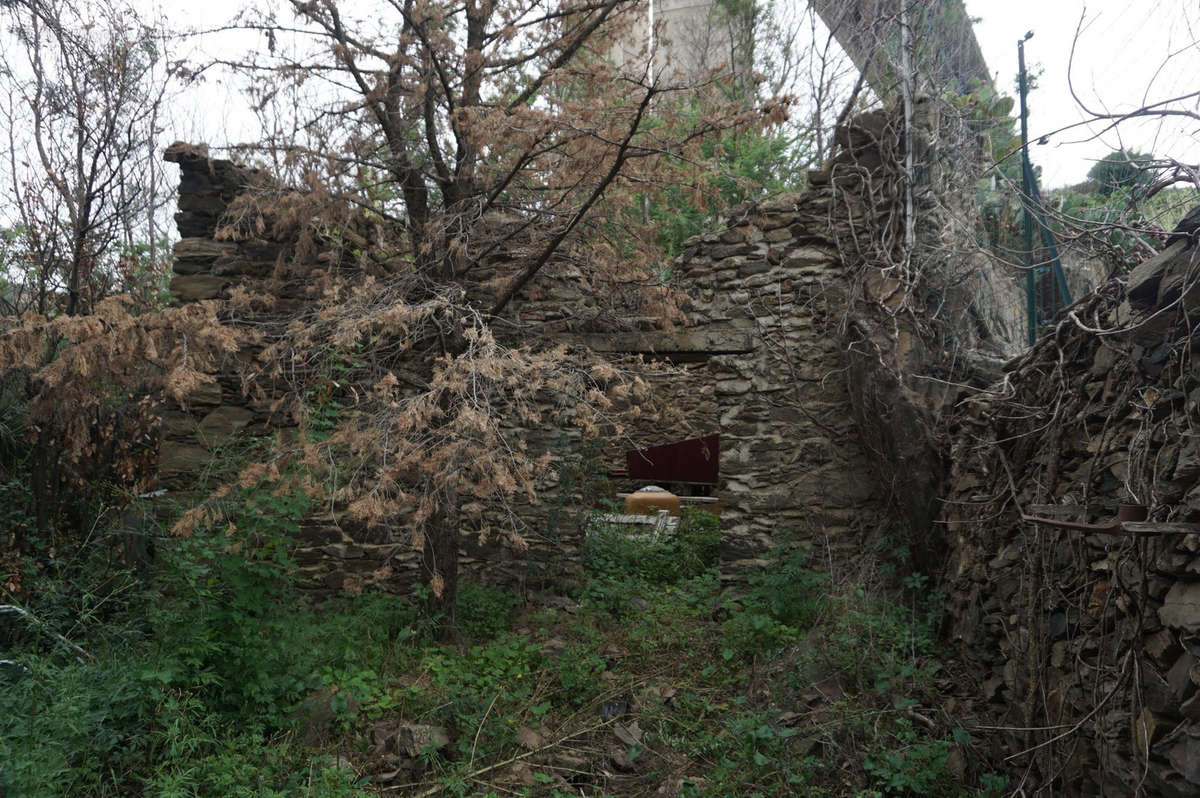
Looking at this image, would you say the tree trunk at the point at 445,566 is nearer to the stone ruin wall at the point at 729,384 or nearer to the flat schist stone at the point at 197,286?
the stone ruin wall at the point at 729,384

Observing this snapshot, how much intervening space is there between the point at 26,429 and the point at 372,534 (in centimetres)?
267

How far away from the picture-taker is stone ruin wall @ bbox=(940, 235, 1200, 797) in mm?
2547

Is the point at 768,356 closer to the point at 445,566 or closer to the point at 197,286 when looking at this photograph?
the point at 445,566

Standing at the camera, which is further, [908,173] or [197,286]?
[197,286]

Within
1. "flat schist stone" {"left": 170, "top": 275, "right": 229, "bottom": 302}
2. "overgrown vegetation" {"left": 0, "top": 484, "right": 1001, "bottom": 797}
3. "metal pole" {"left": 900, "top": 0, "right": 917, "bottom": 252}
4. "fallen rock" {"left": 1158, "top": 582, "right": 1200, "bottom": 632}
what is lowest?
"overgrown vegetation" {"left": 0, "top": 484, "right": 1001, "bottom": 797}

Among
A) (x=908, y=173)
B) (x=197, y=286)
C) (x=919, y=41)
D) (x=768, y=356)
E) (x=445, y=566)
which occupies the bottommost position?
(x=445, y=566)

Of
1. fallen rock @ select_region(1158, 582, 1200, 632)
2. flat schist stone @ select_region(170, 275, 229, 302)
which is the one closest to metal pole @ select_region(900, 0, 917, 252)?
fallen rock @ select_region(1158, 582, 1200, 632)

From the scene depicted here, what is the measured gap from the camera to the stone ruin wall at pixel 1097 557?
8.36 ft

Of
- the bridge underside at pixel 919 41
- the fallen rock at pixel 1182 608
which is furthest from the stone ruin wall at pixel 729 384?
the fallen rock at pixel 1182 608

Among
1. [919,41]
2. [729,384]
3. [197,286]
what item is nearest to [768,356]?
[729,384]

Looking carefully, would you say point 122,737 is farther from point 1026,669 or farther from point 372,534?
point 1026,669

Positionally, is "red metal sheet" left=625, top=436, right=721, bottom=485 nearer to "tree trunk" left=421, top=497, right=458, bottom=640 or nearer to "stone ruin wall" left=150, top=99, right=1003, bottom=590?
"stone ruin wall" left=150, top=99, right=1003, bottom=590

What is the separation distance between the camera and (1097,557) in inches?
125

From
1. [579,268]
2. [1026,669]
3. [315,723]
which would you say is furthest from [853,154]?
[315,723]
